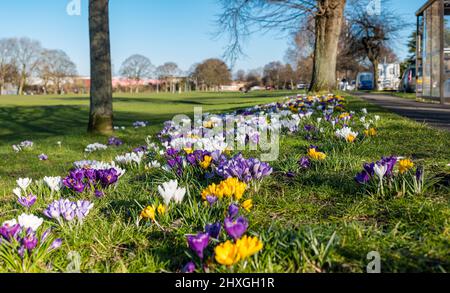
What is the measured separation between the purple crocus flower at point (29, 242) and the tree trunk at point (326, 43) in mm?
18443

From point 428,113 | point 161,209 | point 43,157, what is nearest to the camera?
point 161,209

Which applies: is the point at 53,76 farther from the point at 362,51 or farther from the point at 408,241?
the point at 408,241

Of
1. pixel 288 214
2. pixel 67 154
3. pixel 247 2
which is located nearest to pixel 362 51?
pixel 247 2

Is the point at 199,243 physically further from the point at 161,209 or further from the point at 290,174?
the point at 290,174

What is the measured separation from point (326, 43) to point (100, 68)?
13.3 meters

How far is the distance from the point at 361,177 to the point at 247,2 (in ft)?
61.4

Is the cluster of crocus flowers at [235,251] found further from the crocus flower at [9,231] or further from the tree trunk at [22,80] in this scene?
the tree trunk at [22,80]

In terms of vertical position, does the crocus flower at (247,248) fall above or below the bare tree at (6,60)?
below

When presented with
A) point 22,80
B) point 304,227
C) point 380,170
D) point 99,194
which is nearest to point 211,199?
point 304,227

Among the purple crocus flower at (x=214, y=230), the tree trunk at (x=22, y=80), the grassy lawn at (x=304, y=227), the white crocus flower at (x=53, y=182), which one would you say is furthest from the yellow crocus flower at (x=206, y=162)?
the tree trunk at (x=22, y=80)

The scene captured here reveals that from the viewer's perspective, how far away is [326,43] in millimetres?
19984

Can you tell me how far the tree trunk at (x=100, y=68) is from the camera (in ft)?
30.5

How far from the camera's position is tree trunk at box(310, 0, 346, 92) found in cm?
1951

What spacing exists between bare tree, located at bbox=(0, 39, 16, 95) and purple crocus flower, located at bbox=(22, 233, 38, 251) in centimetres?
12207
